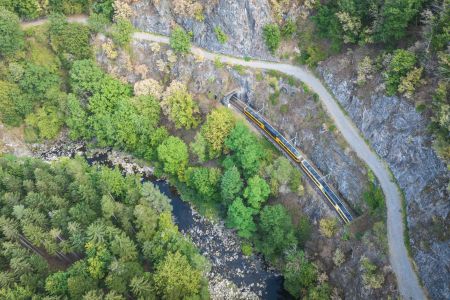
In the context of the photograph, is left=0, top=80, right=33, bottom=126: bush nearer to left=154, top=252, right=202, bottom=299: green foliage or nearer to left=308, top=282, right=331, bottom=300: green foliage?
left=154, top=252, right=202, bottom=299: green foliage

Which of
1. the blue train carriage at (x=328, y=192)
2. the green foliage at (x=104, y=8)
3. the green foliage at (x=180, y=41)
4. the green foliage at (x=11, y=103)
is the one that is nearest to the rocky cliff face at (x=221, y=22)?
the green foliage at (x=180, y=41)

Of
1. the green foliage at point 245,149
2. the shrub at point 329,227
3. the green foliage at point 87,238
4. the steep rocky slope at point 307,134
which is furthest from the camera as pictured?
the green foliage at point 245,149

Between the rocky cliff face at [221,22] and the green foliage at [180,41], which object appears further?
the green foliage at [180,41]

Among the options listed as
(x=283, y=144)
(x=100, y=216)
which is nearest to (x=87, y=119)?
(x=100, y=216)

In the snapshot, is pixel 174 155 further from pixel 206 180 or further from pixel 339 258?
pixel 339 258

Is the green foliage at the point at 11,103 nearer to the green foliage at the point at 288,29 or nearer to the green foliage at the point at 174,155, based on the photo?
the green foliage at the point at 174,155

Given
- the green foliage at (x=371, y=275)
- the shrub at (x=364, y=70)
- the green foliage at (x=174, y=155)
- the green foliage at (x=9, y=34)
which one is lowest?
the green foliage at (x=371, y=275)

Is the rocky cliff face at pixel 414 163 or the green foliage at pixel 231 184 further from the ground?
the rocky cliff face at pixel 414 163

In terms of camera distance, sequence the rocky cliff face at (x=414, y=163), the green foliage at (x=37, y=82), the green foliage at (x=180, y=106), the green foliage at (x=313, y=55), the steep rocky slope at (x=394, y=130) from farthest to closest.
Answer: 1. the green foliage at (x=37, y=82)
2. the green foliage at (x=180, y=106)
3. the green foliage at (x=313, y=55)
4. the steep rocky slope at (x=394, y=130)
5. the rocky cliff face at (x=414, y=163)

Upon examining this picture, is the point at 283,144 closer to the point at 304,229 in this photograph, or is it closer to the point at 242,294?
the point at 304,229
